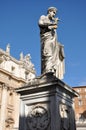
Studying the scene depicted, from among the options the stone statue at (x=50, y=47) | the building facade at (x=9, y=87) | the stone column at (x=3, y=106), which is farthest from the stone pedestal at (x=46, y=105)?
the stone column at (x=3, y=106)

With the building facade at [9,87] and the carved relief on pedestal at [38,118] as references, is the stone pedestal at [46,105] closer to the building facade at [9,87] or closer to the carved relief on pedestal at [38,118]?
the carved relief on pedestal at [38,118]

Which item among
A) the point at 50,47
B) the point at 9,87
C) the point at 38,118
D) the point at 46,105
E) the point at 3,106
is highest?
the point at 9,87

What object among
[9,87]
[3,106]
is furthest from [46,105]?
[9,87]

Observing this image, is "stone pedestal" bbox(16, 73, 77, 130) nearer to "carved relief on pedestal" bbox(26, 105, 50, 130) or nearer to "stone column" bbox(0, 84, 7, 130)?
"carved relief on pedestal" bbox(26, 105, 50, 130)

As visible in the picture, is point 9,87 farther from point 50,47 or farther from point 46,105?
point 46,105

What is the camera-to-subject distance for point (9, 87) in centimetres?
4216

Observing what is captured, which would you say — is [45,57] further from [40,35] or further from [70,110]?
[70,110]

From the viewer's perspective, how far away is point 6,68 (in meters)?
42.9

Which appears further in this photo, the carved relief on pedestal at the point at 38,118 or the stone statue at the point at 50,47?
the stone statue at the point at 50,47

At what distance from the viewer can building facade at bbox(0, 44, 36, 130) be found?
39719 mm

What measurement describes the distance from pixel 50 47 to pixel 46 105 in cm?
218

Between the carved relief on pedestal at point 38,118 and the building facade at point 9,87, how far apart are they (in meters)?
30.1

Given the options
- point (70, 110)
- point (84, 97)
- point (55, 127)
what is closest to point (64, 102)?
point (70, 110)

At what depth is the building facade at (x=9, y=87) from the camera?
39719mm
